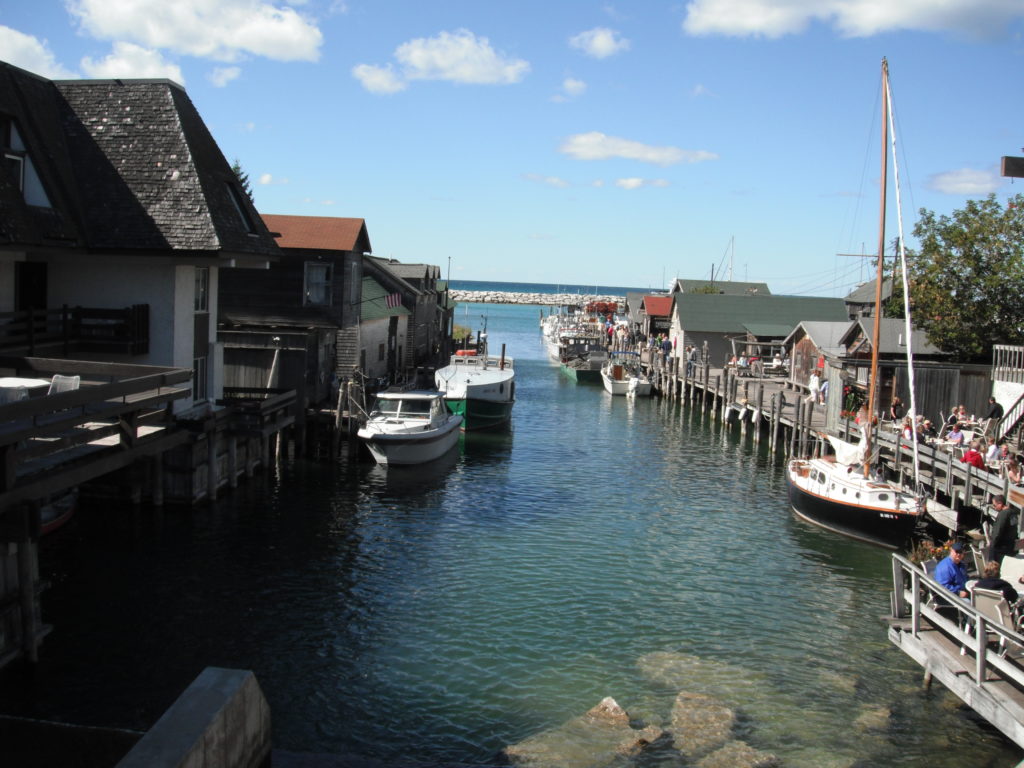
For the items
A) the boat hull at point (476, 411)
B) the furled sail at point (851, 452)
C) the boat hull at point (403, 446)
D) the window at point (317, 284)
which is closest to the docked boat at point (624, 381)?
the boat hull at point (476, 411)

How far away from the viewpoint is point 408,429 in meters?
31.7

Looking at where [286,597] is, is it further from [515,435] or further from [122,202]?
[515,435]

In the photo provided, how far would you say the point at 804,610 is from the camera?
759 inches

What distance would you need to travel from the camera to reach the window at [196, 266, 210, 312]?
26084 mm

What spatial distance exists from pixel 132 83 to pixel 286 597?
16.3 m

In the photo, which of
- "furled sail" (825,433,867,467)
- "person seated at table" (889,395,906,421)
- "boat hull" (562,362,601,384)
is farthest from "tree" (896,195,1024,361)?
"boat hull" (562,362,601,384)

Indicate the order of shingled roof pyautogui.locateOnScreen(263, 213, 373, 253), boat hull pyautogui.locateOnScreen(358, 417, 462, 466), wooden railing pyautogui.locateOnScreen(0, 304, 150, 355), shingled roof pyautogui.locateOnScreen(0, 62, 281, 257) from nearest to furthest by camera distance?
wooden railing pyautogui.locateOnScreen(0, 304, 150, 355), shingled roof pyautogui.locateOnScreen(0, 62, 281, 257), boat hull pyautogui.locateOnScreen(358, 417, 462, 466), shingled roof pyautogui.locateOnScreen(263, 213, 373, 253)

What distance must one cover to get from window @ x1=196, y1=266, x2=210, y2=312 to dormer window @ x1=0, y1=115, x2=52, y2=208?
4.79 metres

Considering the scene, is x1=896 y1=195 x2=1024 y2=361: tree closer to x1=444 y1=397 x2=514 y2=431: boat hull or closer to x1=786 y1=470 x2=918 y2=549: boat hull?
x1=786 y1=470 x2=918 y2=549: boat hull

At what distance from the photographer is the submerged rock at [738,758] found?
→ 12602 millimetres

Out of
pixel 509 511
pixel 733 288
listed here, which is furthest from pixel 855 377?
pixel 733 288

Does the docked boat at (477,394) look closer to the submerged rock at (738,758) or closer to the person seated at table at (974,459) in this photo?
the person seated at table at (974,459)

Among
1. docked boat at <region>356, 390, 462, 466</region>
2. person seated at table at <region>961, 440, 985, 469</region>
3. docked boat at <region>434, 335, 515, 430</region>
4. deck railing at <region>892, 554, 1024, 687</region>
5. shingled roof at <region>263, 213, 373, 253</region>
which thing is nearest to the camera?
deck railing at <region>892, 554, 1024, 687</region>

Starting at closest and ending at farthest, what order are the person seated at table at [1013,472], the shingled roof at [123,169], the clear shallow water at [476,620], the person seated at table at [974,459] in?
the clear shallow water at [476,620] → the person seated at table at [1013,472] → the shingled roof at [123,169] → the person seated at table at [974,459]
